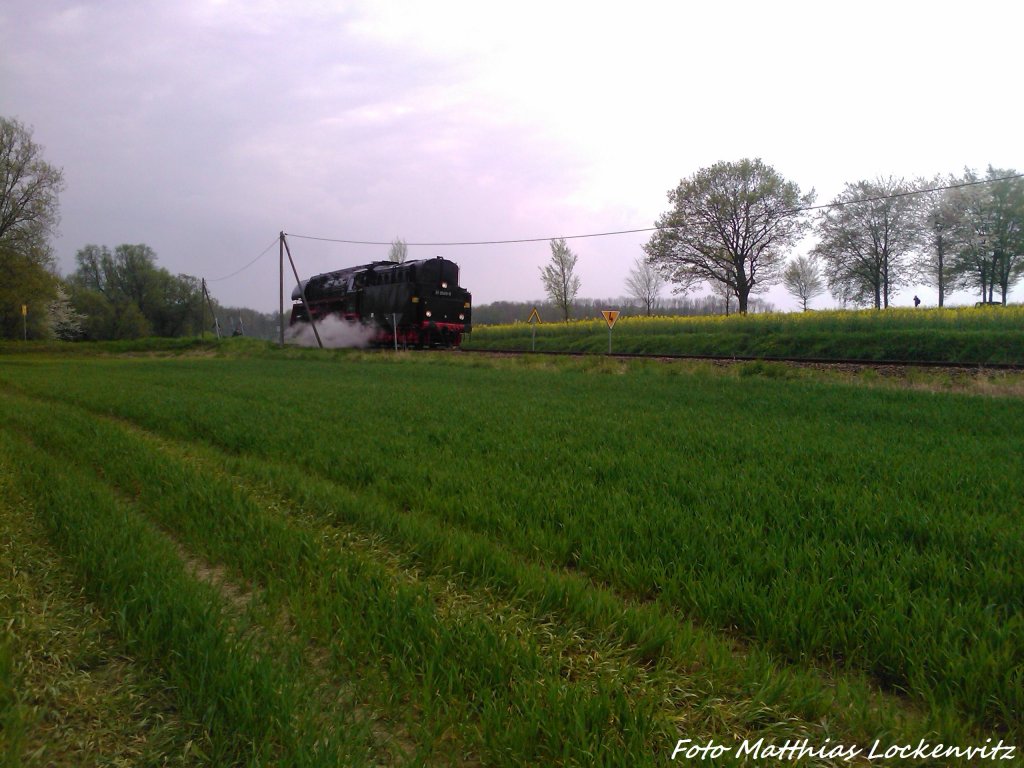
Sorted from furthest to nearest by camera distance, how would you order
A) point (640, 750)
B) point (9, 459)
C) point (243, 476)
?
point (9, 459) < point (243, 476) < point (640, 750)

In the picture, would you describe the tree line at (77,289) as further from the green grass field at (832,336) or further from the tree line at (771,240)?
the green grass field at (832,336)

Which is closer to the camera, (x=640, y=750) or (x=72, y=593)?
(x=640, y=750)

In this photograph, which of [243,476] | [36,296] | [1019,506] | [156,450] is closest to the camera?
[1019,506]

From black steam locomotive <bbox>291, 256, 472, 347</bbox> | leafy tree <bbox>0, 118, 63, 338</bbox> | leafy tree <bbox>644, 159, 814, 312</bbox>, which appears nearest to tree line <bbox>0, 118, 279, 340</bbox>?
leafy tree <bbox>0, 118, 63, 338</bbox>

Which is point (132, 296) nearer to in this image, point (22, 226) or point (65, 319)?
point (65, 319)

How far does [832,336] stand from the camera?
81.4ft

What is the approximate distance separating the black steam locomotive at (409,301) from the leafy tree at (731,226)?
23.1 meters

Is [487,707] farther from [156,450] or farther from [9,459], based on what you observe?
[9,459]

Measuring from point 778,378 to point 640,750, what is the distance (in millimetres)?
14869

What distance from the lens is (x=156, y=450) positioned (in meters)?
7.10

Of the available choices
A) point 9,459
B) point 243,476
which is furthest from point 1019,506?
point 9,459

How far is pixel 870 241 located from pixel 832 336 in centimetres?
2513

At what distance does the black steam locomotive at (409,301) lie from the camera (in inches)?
1161

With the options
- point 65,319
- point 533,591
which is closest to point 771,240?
point 533,591
